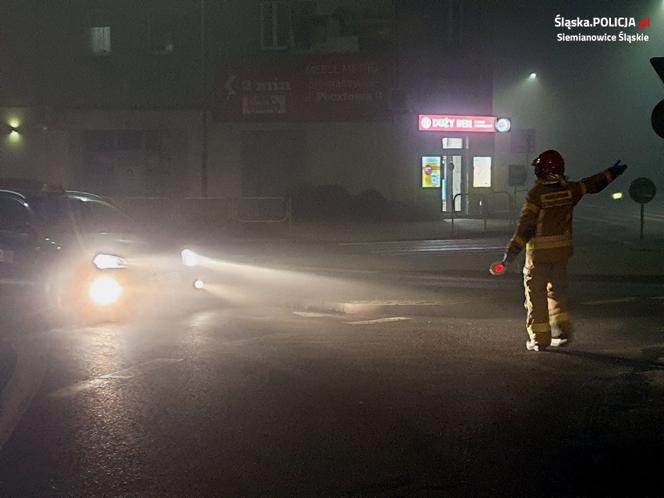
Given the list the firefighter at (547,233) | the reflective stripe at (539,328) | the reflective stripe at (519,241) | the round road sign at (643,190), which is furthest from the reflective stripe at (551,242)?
the round road sign at (643,190)

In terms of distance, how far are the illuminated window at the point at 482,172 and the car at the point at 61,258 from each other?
86.4ft

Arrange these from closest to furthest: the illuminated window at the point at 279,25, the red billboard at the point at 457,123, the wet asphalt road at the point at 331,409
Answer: the wet asphalt road at the point at 331,409 → the illuminated window at the point at 279,25 → the red billboard at the point at 457,123

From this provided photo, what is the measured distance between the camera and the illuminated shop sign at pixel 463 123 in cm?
3281

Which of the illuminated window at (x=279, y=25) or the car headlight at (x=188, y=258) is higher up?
the illuminated window at (x=279, y=25)

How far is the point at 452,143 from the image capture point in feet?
117

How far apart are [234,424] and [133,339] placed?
12.2 feet

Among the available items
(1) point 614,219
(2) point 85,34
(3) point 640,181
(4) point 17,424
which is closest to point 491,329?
(4) point 17,424

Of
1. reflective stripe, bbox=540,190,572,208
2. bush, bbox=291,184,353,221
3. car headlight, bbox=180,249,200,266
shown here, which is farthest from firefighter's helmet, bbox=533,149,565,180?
bush, bbox=291,184,353,221

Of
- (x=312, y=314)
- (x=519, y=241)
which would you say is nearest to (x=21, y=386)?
(x=519, y=241)

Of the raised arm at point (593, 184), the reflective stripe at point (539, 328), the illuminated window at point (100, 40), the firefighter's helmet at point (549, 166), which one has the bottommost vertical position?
the reflective stripe at point (539, 328)

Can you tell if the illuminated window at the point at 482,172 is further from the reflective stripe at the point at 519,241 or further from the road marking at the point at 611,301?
the reflective stripe at the point at 519,241

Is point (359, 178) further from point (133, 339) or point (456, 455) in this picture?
point (456, 455)

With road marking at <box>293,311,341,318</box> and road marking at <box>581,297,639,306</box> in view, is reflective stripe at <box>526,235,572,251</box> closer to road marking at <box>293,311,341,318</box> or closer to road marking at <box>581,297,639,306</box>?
road marking at <box>293,311,341,318</box>

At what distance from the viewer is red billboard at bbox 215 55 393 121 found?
31.8 m
